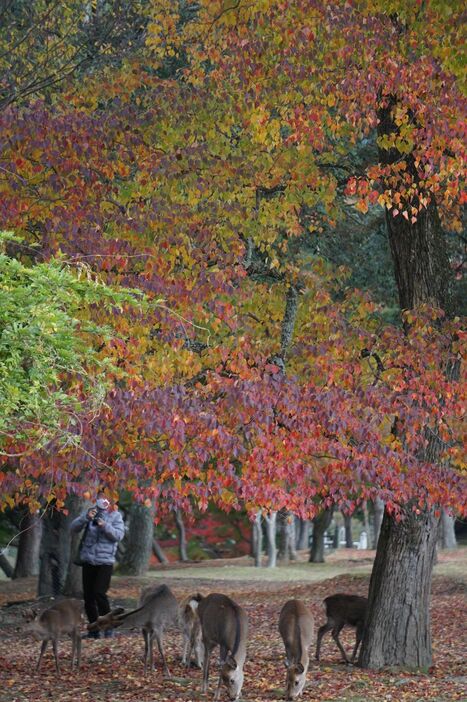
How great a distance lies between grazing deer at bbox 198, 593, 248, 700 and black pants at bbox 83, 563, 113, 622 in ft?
12.4

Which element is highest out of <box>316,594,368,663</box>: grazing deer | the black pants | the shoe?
the black pants

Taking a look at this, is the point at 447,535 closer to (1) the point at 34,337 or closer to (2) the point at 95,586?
(2) the point at 95,586

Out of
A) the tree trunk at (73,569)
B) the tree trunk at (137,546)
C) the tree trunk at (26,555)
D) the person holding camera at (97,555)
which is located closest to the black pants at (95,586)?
the person holding camera at (97,555)

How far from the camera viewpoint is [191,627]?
12.9m

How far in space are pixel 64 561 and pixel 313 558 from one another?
54.4 ft

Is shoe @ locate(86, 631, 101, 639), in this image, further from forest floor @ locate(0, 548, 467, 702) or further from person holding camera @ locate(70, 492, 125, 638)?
forest floor @ locate(0, 548, 467, 702)

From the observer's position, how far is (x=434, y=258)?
1438 centimetres

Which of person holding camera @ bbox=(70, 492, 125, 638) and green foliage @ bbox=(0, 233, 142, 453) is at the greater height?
green foliage @ bbox=(0, 233, 142, 453)

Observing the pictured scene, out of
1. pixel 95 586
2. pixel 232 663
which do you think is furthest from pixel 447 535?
pixel 232 663

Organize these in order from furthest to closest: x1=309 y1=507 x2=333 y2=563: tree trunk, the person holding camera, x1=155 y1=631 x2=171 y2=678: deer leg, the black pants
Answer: x1=309 y1=507 x2=333 y2=563: tree trunk
the black pants
the person holding camera
x1=155 y1=631 x2=171 y2=678: deer leg

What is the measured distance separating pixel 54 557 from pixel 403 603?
1094cm

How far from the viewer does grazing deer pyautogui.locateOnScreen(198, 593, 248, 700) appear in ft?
37.1

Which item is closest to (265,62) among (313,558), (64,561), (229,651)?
(229,651)

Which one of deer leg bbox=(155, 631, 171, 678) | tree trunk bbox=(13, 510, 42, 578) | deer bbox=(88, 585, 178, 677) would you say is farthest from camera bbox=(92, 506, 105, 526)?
tree trunk bbox=(13, 510, 42, 578)
